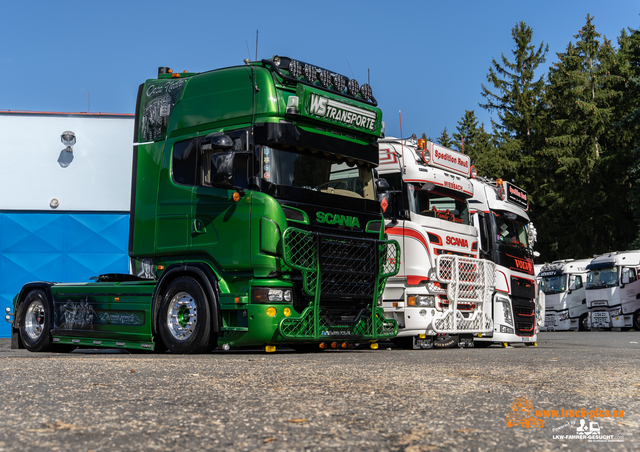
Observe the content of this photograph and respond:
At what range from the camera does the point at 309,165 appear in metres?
9.26

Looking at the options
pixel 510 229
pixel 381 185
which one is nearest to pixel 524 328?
pixel 510 229

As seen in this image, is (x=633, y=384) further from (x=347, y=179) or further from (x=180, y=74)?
(x=180, y=74)

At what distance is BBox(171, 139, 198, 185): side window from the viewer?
30.6ft

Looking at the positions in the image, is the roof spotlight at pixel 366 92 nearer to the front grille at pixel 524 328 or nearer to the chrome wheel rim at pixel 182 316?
the chrome wheel rim at pixel 182 316

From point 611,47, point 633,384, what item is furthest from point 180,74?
point 611,47

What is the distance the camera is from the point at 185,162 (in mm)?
9422

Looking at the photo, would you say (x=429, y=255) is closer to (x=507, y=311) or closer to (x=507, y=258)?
(x=507, y=311)

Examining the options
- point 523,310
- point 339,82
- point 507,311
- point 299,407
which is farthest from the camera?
point 523,310

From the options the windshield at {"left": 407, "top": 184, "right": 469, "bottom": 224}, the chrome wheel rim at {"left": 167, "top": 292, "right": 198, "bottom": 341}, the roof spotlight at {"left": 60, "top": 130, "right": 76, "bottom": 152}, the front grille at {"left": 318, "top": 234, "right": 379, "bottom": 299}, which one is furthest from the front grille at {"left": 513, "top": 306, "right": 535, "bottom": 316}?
the roof spotlight at {"left": 60, "top": 130, "right": 76, "bottom": 152}

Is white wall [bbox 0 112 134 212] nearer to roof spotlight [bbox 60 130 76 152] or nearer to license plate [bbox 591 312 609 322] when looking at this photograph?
roof spotlight [bbox 60 130 76 152]

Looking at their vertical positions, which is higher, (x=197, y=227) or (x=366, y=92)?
(x=366, y=92)

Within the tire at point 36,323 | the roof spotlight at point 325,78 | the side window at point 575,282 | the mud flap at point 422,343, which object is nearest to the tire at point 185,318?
the tire at point 36,323

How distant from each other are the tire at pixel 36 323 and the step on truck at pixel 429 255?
5.34m

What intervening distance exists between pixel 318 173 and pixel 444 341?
4340mm
